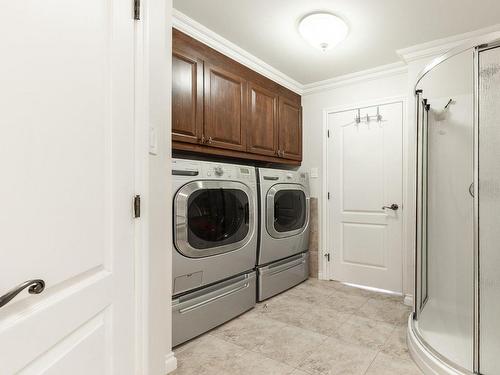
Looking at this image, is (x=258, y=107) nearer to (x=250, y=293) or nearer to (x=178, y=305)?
(x=250, y=293)

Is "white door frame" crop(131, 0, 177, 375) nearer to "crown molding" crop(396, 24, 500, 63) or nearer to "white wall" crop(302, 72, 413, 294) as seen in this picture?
"crown molding" crop(396, 24, 500, 63)

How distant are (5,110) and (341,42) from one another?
249cm

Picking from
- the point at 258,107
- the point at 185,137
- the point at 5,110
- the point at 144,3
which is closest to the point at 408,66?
the point at 258,107

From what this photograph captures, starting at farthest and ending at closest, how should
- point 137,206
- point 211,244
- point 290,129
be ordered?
point 290,129
point 211,244
point 137,206

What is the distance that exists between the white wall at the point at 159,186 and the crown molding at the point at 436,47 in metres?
2.16

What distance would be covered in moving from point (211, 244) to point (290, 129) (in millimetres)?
1770

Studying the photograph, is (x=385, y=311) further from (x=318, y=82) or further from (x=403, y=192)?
(x=318, y=82)

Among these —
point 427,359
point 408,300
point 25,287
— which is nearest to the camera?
point 25,287

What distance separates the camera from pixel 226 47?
97.9 inches

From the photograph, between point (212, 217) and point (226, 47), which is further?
point (226, 47)

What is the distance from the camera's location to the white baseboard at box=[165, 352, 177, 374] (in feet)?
5.42

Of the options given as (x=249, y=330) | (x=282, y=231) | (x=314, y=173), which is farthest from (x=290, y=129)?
(x=249, y=330)

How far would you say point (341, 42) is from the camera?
8.05ft

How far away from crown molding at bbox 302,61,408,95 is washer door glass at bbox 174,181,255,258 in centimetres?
172
